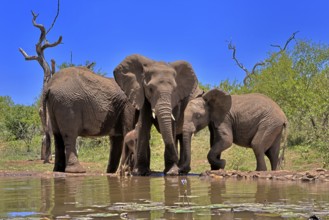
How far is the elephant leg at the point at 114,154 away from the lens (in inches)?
587

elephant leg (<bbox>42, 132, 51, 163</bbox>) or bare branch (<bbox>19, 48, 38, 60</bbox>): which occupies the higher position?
bare branch (<bbox>19, 48, 38, 60</bbox>)

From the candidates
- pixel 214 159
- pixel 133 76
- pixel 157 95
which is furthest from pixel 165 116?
pixel 214 159

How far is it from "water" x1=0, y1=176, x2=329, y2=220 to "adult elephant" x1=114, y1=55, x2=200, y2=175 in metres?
3.51

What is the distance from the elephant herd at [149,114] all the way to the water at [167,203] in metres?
3.90

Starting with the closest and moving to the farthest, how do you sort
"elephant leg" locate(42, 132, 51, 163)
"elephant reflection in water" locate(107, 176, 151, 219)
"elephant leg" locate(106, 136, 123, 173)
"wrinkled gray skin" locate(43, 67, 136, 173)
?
1. "elephant reflection in water" locate(107, 176, 151, 219)
2. "wrinkled gray skin" locate(43, 67, 136, 173)
3. "elephant leg" locate(106, 136, 123, 173)
4. "elephant leg" locate(42, 132, 51, 163)

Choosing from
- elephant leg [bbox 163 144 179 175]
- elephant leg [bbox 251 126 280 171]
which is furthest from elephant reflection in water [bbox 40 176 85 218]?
elephant leg [bbox 251 126 280 171]

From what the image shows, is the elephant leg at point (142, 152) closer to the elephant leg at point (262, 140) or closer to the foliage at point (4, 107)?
the elephant leg at point (262, 140)

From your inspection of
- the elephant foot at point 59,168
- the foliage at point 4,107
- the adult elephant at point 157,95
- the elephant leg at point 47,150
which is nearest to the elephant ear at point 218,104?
the adult elephant at point 157,95

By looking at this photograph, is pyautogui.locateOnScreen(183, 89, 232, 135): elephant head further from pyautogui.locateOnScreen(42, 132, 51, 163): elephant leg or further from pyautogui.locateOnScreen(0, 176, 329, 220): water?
pyautogui.locateOnScreen(42, 132, 51, 163): elephant leg

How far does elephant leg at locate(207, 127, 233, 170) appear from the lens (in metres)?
12.9

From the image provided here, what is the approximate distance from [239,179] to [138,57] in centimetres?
411

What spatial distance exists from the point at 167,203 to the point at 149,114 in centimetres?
652

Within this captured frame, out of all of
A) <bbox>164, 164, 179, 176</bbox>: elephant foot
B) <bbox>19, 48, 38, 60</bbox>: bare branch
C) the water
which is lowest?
the water

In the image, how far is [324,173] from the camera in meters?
10.0
